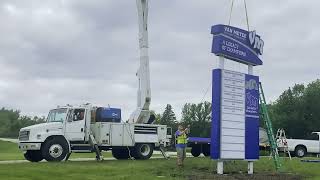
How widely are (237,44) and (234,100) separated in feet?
7.47

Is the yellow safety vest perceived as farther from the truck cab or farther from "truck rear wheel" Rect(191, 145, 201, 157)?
"truck rear wheel" Rect(191, 145, 201, 157)

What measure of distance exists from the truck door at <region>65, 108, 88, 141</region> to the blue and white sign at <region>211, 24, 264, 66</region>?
30.3 ft

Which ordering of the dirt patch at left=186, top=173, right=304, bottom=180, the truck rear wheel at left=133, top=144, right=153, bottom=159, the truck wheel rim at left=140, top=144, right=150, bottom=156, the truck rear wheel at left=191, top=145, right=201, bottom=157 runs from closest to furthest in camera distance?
the dirt patch at left=186, top=173, right=304, bottom=180 < the truck rear wheel at left=133, top=144, right=153, bottom=159 < the truck wheel rim at left=140, top=144, right=150, bottom=156 < the truck rear wheel at left=191, top=145, right=201, bottom=157

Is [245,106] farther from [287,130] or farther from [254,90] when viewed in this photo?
[287,130]

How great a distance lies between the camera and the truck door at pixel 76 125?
2672 cm

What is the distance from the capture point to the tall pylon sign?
20062 mm

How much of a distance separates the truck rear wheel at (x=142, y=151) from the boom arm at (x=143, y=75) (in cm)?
159

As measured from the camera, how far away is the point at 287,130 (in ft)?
263

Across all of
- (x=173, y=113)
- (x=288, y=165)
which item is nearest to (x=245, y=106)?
(x=288, y=165)

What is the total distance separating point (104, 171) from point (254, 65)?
25.4ft

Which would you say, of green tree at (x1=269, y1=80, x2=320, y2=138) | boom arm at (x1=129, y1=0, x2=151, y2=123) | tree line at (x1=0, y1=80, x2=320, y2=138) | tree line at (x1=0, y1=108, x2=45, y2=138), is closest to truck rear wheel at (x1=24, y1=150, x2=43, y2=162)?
boom arm at (x1=129, y1=0, x2=151, y2=123)

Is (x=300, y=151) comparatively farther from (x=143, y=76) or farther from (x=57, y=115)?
(x=57, y=115)

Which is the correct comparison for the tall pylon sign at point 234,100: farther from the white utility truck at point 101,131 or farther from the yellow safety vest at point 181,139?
the white utility truck at point 101,131

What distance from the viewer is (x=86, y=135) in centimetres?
2703
